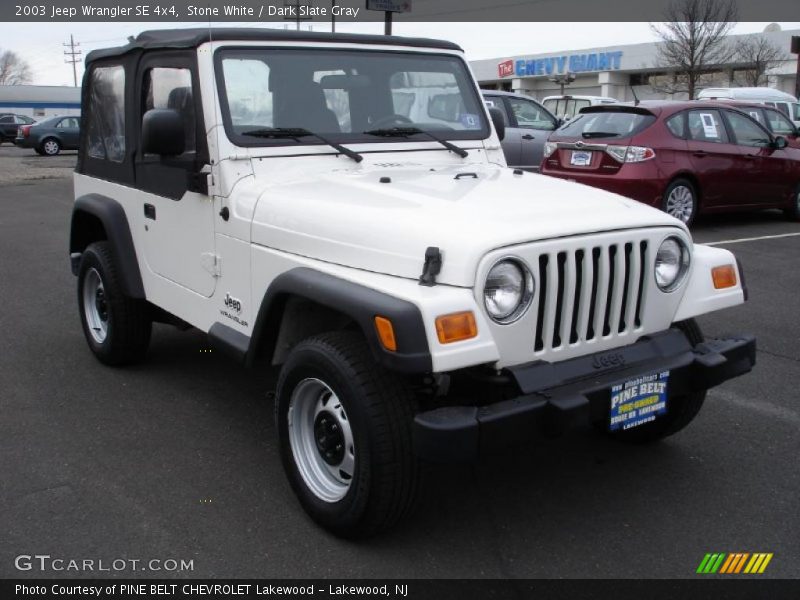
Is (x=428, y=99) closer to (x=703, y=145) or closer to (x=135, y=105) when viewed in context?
(x=135, y=105)

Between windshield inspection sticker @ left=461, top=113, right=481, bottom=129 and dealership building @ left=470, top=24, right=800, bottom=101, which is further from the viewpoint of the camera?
dealership building @ left=470, top=24, right=800, bottom=101

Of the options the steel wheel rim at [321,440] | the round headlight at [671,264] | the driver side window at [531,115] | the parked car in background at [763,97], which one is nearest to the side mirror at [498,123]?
the round headlight at [671,264]

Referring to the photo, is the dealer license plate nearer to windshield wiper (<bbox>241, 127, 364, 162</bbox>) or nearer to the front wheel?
windshield wiper (<bbox>241, 127, 364, 162</bbox>)

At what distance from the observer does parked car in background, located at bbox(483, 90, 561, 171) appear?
12.8 metres

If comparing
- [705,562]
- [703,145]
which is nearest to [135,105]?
[705,562]

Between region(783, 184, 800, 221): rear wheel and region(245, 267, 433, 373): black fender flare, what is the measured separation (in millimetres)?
10178

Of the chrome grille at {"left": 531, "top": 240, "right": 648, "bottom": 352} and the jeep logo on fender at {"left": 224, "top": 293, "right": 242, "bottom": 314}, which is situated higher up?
the chrome grille at {"left": 531, "top": 240, "right": 648, "bottom": 352}

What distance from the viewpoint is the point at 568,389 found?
3021 mm

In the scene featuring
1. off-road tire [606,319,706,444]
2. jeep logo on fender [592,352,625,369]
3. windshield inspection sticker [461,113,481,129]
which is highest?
windshield inspection sticker [461,113,481,129]

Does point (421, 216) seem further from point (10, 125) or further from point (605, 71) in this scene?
point (605, 71)

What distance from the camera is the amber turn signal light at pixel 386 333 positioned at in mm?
2756

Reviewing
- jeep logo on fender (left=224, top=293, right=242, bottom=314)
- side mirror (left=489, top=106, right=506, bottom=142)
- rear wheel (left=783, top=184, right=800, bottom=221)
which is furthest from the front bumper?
rear wheel (left=783, top=184, right=800, bottom=221)

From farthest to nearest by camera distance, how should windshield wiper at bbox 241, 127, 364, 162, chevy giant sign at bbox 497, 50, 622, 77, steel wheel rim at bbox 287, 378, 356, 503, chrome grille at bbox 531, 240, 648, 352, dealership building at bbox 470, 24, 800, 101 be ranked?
chevy giant sign at bbox 497, 50, 622, 77 → dealership building at bbox 470, 24, 800, 101 → windshield wiper at bbox 241, 127, 364, 162 → steel wheel rim at bbox 287, 378, 356, 503 → chrome grille at bbox 531, 240, 648, 352

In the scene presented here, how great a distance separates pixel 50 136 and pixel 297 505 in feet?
97.9
